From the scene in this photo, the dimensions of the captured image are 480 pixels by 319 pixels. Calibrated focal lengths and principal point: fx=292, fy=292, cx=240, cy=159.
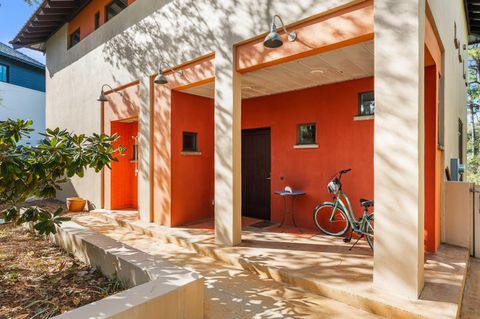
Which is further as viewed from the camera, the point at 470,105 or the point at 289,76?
the point at 470,105

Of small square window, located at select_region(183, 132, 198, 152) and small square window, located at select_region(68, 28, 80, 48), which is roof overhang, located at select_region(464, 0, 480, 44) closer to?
small square window, located at select_region(183, 132, 198, 152)

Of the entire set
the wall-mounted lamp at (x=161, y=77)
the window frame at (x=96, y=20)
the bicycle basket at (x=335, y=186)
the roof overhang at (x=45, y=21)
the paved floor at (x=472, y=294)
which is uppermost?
the roof overhang at (x=45, y=21)

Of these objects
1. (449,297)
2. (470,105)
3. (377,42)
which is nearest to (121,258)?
(449,297)

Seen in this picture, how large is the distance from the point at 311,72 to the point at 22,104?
56.3ft

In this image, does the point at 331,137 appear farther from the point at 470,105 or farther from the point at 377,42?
the point at 470,105

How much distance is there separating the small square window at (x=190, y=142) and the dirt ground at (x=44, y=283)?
3.17 metres

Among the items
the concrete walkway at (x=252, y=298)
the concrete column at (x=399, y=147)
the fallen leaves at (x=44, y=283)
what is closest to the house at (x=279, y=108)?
the concrete column at (x=399, y=147)

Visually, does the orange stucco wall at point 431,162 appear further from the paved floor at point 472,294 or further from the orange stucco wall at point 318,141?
the orange stucco wall at point 318,141

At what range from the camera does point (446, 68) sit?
5125mm

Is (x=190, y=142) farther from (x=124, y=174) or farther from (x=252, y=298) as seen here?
(x=252, y=298)

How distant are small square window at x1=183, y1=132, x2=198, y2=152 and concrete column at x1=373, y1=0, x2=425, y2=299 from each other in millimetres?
4348

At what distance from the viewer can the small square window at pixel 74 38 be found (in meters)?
10.4

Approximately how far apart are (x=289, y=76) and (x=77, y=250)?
14.3 feet

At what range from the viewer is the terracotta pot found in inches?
A: 347
